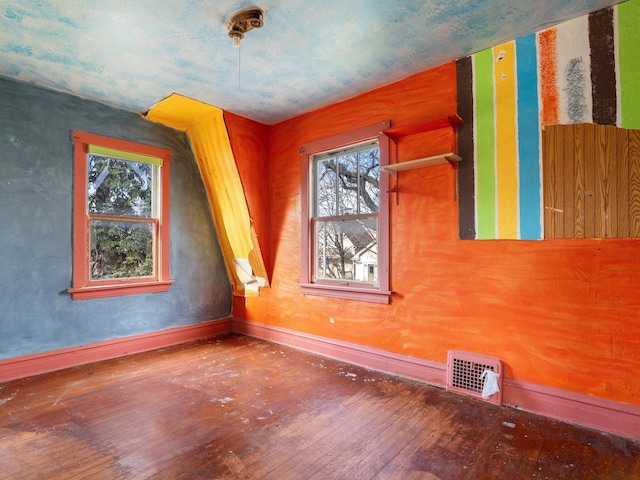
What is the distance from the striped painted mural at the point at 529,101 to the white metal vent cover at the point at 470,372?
0.91 meters

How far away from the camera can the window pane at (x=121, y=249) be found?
11.2ft

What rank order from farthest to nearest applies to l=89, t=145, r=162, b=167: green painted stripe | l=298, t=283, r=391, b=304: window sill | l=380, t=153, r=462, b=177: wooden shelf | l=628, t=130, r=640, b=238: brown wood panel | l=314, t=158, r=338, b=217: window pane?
A: l=314, t=158, r=338, b=217: window pane, l=89, t=145, r=162, b=167: green painted stripe, l=298, t=283, r=391, b=304: window sill, l=380, t=153, r=462, b=177: wooden shelf, l=628, t=130, r=640, b=238: brown wood panel

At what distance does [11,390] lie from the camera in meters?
2.68

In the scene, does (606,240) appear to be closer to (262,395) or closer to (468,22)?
(468,22)

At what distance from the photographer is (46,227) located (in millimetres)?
3086

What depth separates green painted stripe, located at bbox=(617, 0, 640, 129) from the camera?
2025mm

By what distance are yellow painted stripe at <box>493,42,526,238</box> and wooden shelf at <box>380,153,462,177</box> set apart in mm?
316

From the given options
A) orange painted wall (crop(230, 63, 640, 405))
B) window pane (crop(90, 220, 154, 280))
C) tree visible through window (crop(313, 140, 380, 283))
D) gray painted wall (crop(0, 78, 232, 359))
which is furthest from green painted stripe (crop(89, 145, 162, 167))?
tree visible through window (crop(313, 140, 380, 283))

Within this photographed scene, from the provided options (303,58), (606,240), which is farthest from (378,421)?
(303,58)

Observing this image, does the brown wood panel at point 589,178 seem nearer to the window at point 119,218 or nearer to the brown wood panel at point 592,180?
the brown wood panel at point 592,180

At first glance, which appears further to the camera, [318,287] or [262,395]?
[318,287]

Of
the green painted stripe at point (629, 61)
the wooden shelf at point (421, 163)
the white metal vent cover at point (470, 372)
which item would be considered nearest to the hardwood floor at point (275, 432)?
the white metal vent cover at point (470, 372)

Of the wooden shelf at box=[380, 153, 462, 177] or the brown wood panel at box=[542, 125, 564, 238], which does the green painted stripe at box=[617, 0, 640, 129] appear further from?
the wooden shelf at box=[380, 153, 462, 177]

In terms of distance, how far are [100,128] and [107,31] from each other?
1398 mm
